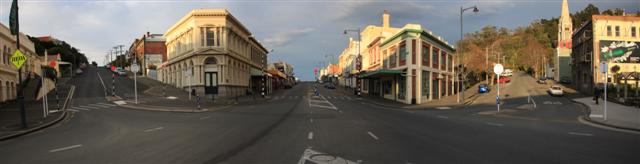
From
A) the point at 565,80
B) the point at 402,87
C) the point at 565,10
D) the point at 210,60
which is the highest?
the point at 565,10

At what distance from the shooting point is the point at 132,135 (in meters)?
13.3

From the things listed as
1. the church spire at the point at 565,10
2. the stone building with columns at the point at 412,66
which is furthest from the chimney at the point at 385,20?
the church spire at the point at 565,10

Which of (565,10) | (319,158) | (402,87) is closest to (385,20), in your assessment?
(402,87)

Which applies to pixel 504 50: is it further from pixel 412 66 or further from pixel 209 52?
pixel 209 52

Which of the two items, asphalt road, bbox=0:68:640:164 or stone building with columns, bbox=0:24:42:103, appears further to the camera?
stone building with columns, bbox=0:24:42:103

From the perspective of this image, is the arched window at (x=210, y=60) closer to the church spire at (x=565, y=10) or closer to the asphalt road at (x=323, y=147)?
the asphalt road at (x=323, y=147)

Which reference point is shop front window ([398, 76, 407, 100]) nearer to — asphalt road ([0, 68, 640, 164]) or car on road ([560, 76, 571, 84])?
asphalt road ([0, 68, 640, 164])

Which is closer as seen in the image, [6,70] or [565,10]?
[6,70]

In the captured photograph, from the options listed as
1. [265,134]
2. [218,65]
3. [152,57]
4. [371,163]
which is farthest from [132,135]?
[152,57]

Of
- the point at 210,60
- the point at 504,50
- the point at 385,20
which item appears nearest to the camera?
the point at 210,60

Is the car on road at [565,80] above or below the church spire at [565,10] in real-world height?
below

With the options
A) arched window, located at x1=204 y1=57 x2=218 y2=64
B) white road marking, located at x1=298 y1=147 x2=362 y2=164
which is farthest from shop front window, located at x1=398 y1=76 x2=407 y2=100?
white road marking, located at x1=298 y1=147 x2=362 y2=164

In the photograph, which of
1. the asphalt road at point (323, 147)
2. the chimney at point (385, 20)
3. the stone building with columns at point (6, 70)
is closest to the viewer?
the asphalt road at point (323, 147)

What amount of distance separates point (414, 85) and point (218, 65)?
77.9 feet
